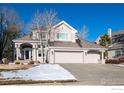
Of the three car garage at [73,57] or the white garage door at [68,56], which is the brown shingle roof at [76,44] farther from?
the white garage door at [68,56]

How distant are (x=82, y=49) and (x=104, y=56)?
3437 millimetres

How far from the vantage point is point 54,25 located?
107 ft

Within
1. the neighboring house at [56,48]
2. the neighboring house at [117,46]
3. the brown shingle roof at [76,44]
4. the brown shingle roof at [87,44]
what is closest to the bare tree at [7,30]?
the neighboring house at [56,48]

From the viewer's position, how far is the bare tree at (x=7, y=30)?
28.6m

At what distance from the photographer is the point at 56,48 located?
34000 mm

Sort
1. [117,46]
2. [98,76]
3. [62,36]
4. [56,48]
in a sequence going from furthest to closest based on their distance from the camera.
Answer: [117,46] < [62,36] < [56,48] < [98,76]

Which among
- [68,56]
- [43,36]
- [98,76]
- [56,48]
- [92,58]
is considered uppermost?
[43,36]

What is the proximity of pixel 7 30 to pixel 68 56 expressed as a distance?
22.3 ft

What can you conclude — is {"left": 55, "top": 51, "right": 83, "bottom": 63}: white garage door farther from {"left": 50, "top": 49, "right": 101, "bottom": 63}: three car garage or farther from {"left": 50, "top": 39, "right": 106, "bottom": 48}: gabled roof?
{"left": 50, "top": 39, "right": 106, "bottom": 48}: gabled roof

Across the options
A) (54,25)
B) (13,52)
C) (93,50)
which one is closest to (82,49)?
(93,50)

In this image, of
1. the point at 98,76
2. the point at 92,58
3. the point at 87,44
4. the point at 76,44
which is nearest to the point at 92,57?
the point at 92,58

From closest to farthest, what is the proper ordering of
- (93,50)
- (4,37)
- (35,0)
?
(35,0)
(4,37)
(93,50)

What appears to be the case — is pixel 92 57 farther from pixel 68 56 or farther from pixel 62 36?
pixel 62 36

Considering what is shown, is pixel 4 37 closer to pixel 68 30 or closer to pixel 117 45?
pixel 68 30
